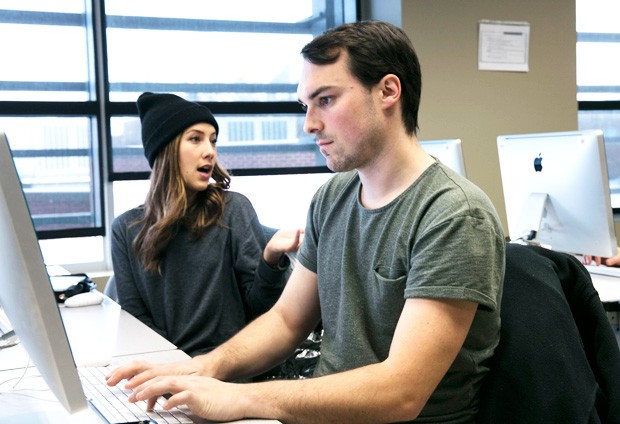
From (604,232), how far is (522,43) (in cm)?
215

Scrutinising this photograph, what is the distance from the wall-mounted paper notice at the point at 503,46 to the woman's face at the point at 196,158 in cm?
236

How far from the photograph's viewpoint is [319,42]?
4.92ft

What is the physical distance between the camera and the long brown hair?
2.21m

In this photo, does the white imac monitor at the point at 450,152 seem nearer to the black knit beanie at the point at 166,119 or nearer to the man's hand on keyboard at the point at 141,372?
the black knit beanie at the point at 166,119

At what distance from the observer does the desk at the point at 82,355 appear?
1.20m

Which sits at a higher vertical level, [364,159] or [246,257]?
[364,159]

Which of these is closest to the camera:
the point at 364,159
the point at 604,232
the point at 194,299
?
the point at 364,159

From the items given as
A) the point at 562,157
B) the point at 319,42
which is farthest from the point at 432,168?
the point at 562,157

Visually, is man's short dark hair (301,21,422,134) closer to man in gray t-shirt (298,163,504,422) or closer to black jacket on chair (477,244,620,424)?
man in gray t-shirt (298,163,504,422)

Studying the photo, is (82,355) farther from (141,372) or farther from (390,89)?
(390,89)

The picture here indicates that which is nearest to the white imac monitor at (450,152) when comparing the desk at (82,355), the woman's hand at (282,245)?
the woman's hand at (282,245)

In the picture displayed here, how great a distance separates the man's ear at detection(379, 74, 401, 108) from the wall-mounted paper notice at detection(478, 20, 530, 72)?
2.95 m

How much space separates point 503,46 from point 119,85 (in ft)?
6.98

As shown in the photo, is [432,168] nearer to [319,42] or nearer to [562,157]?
[319,42]
